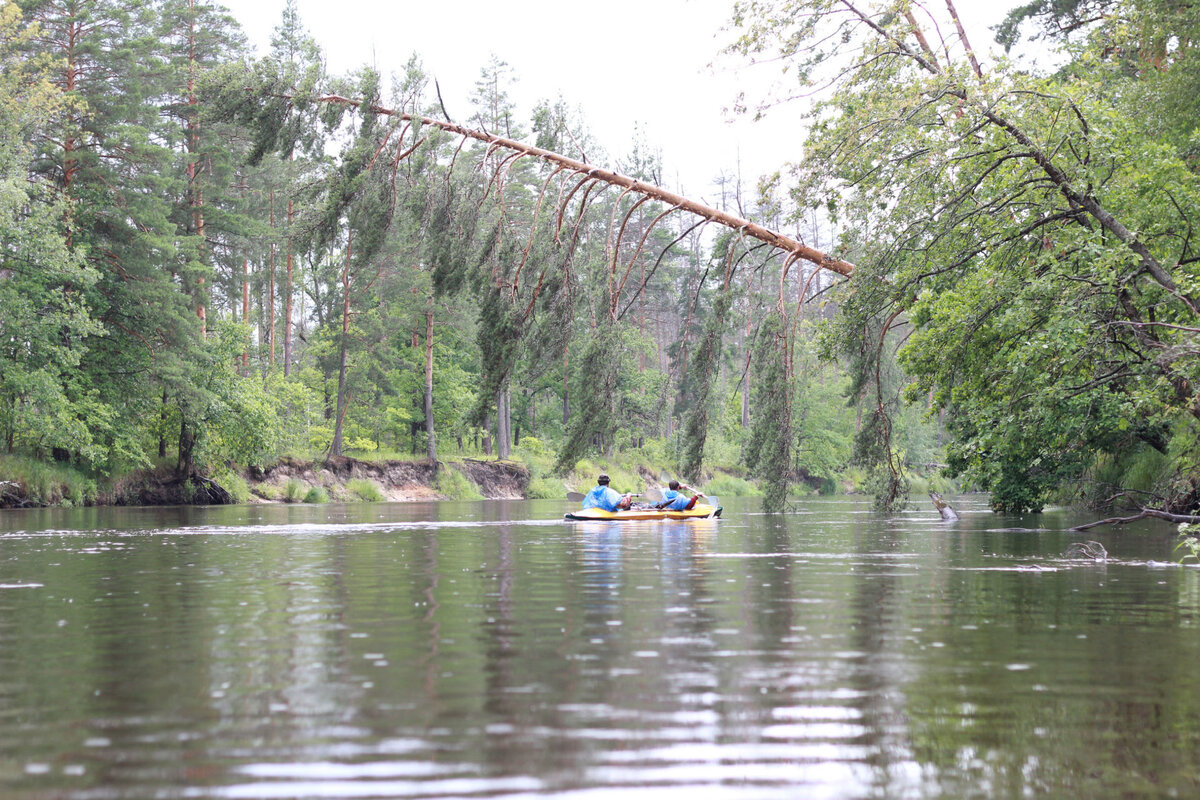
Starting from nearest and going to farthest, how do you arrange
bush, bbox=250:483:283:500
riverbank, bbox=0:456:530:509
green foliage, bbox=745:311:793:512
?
green foliage, bbox=745:311:793:512 < riverbank, bbox=0:456:530:509 < bush, bbox=250:483:283:500

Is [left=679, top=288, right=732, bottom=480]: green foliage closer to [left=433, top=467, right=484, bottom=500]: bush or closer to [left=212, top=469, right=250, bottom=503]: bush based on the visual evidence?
[left=212, top=469, right=250, bottom=503]: bush

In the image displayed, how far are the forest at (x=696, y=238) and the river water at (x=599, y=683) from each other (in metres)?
4.76

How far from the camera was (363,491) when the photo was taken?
4619cm

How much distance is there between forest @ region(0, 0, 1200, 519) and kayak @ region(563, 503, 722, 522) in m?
1.88

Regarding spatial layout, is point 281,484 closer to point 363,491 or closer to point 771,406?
point 363,491

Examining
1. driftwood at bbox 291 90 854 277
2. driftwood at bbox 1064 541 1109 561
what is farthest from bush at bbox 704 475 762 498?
driftwood at bbox 1064 541 1109 561

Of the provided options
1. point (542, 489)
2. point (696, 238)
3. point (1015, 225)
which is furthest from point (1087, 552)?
point (542, 489)

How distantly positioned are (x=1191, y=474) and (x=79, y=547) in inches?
766

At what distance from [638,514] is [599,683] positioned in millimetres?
19666

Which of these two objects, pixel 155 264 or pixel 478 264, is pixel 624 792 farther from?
pixel 155 264

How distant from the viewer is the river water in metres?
4.00

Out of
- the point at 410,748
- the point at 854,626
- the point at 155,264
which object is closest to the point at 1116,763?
the point at 410,748

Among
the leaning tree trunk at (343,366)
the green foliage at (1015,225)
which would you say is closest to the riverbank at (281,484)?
the leaning tree trunk at (343,366)

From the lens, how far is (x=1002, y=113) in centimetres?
1498
